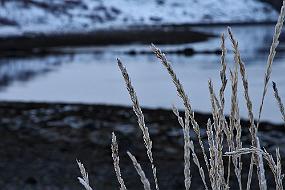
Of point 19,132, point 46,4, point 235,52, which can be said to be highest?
point 46,4

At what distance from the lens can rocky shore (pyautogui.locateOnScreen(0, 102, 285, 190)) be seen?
53.2 feet

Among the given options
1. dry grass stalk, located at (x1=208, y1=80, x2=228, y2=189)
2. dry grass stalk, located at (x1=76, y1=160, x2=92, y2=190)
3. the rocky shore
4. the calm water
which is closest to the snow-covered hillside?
the calm water

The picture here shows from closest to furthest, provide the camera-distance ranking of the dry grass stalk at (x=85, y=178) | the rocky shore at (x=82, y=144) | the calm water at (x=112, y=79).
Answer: the dry grass stalk at (x=85, y=178), the rocky shore at (x=82, y=144), the calm water at (x=112, y=79)

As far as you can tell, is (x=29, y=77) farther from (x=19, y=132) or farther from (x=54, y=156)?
(x=54, y=156)

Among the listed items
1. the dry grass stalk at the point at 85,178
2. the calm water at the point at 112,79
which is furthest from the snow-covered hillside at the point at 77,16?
the dry grass stalk at the point at 85,178

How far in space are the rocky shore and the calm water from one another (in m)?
2.43

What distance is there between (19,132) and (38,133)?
1.02m

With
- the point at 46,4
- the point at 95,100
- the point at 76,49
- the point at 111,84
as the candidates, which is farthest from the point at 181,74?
the point at 46,4

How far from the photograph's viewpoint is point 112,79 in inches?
1613

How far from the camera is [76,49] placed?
70812 millimetres

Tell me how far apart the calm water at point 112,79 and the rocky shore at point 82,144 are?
95.7 inches

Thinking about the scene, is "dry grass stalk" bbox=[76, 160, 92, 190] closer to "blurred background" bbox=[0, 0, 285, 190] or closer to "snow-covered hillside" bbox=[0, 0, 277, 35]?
"blurred background" bbox=[0, 0, 285, 190]

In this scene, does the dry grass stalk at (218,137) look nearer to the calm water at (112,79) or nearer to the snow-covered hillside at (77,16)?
the calm water at (112,79)

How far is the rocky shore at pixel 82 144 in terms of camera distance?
16.2 meters
